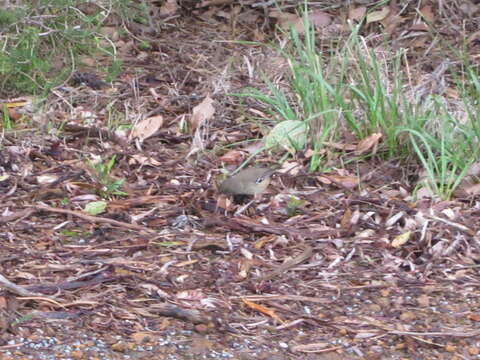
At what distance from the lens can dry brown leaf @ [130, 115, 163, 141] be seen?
17.2 feet

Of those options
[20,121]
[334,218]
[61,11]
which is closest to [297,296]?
[334,218]

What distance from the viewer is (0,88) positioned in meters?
5.61

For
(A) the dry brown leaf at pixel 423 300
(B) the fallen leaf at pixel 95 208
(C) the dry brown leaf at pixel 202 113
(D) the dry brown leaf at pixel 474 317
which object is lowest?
(C) the dry brown leaf at pixel 202 113

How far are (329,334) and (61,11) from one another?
3.30 meters

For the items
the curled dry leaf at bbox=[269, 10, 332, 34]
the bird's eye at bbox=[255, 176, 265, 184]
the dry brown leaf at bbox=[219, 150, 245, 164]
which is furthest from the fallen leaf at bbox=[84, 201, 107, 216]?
the curled dry leaf at bbox=[269, 10, 332, 34]

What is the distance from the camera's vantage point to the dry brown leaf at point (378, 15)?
6324 mm

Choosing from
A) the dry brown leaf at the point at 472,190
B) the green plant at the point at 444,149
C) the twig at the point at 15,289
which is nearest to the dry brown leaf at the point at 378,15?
the green plant at the point at 444,149

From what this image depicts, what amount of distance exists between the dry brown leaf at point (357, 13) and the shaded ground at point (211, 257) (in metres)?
1.33

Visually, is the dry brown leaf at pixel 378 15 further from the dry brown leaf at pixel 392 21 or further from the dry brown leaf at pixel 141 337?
the dry brown leaf at pixel 141 337

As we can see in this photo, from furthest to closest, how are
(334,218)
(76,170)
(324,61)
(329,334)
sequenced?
(324,61) < (76,170) < (334,218) < (329,334)

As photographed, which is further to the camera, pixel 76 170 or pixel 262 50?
pixel 262 50

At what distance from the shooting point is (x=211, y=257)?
3.97 m

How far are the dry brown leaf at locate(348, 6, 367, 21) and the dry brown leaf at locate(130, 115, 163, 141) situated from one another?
166cm

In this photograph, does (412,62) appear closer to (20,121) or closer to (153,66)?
(153,66)
